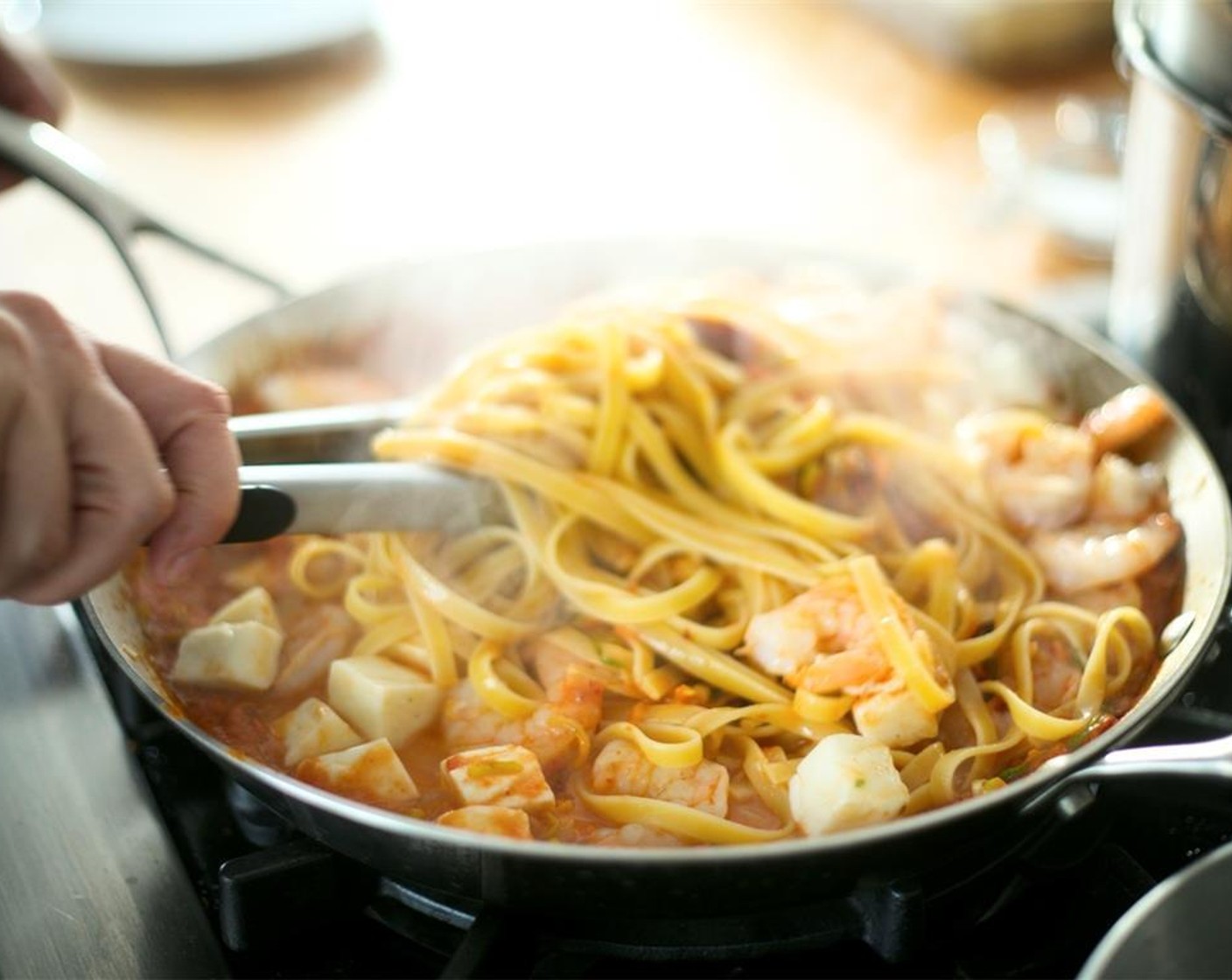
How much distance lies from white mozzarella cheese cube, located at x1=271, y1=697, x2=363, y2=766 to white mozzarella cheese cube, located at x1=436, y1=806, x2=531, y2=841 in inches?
8.2

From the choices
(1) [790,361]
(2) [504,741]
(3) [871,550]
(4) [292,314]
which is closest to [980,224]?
(1) [790,361]

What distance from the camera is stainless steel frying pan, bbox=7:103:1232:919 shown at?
4.12 feet

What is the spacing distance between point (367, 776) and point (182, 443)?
41 centimetres

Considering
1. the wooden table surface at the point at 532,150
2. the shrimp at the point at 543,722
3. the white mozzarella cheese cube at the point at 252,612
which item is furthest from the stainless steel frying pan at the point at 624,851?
the wooden table surface at the point at 532,150

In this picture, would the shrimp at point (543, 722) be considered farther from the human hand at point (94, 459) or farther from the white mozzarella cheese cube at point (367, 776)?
the human hand at point (94, 459)

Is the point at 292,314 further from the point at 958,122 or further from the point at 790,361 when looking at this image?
the point at 958,122

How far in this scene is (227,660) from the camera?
1637 mm

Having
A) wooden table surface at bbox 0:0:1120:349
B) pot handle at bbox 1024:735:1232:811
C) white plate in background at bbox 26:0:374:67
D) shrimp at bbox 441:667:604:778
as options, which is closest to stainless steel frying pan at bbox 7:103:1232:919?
pot handle at bbox 1024:735:1232:811

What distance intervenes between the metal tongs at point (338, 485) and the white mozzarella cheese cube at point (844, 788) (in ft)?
1.97

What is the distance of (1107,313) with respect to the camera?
255cm

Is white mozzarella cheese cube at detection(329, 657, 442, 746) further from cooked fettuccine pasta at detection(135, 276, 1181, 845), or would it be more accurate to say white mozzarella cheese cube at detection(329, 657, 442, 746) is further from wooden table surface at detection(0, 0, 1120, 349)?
wooden table surface at detection(0, 0, 1120, 349)

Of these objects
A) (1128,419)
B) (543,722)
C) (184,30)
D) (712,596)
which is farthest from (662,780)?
(184,30)

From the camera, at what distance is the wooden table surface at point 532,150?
2941 millimetres

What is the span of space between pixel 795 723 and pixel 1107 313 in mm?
1300
